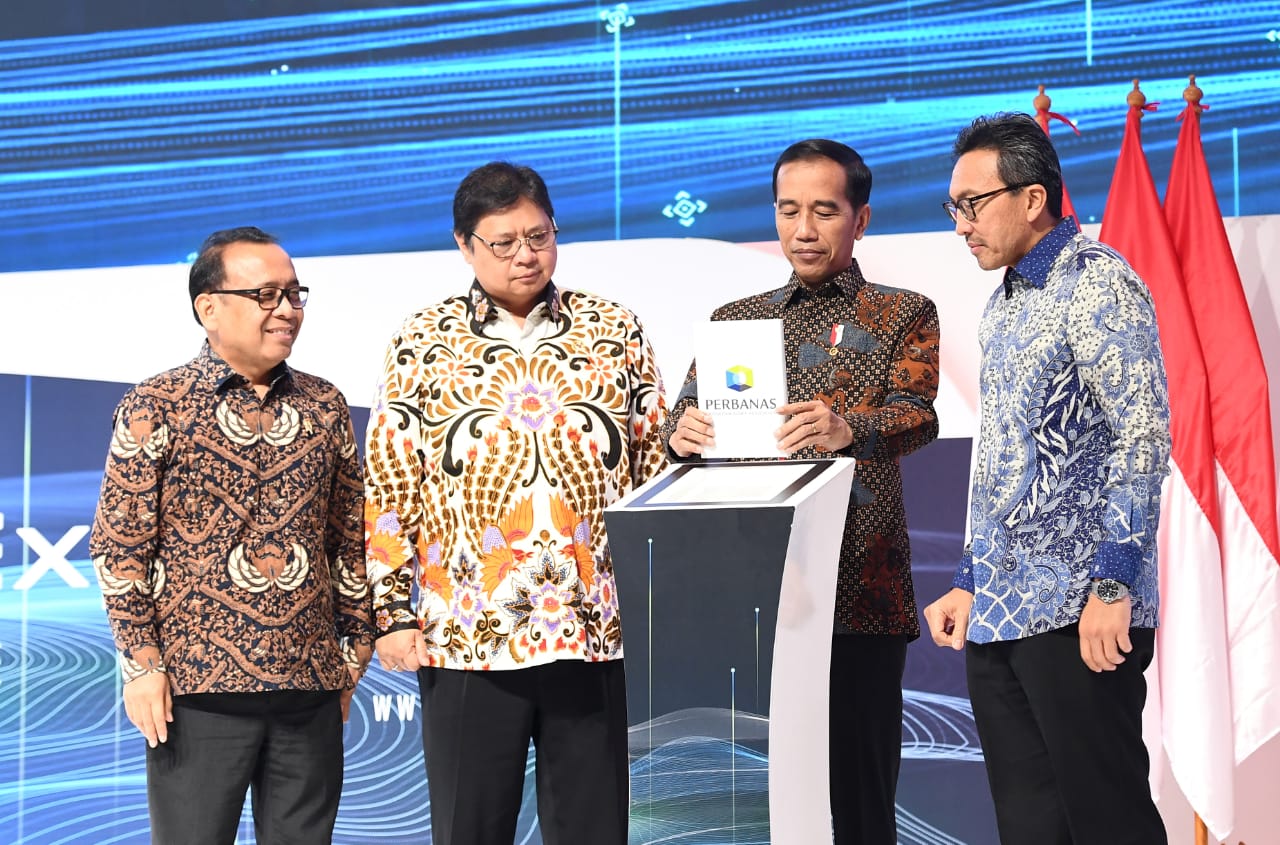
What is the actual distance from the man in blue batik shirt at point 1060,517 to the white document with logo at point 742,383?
462mm

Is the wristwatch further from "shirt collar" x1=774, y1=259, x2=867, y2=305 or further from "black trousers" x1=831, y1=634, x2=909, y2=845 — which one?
"shirt collar" x1=774, y1=259, x2=867, y2=305

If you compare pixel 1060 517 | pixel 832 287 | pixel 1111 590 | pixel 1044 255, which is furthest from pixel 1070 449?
pixel 832 287

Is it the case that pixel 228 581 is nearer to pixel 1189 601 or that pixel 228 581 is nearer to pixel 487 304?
pixel 487 304

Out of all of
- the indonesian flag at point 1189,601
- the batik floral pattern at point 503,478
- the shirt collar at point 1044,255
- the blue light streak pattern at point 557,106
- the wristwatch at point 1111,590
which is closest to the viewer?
the wristwatch at point 1111,590

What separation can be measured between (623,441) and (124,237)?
239cm

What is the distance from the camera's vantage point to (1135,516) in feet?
6.29

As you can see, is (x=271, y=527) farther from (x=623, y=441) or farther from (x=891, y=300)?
(x=891, y=300)

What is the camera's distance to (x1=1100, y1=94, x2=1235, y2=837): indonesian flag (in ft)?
10.3

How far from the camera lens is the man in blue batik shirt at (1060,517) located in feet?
6.35

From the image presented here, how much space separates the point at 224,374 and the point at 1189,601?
2309mm

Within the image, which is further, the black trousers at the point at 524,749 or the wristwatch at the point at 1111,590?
the black trousers at the point at 524,749

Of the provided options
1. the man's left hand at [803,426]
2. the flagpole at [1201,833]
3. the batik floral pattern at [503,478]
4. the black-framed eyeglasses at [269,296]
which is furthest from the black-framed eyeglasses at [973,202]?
the flagpole at [1201,833]

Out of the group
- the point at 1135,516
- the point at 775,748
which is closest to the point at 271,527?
the point at 775,748

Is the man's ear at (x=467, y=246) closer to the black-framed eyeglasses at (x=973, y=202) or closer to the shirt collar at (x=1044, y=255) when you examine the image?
the black-framed eyeglasses at (x=973, y=202)
